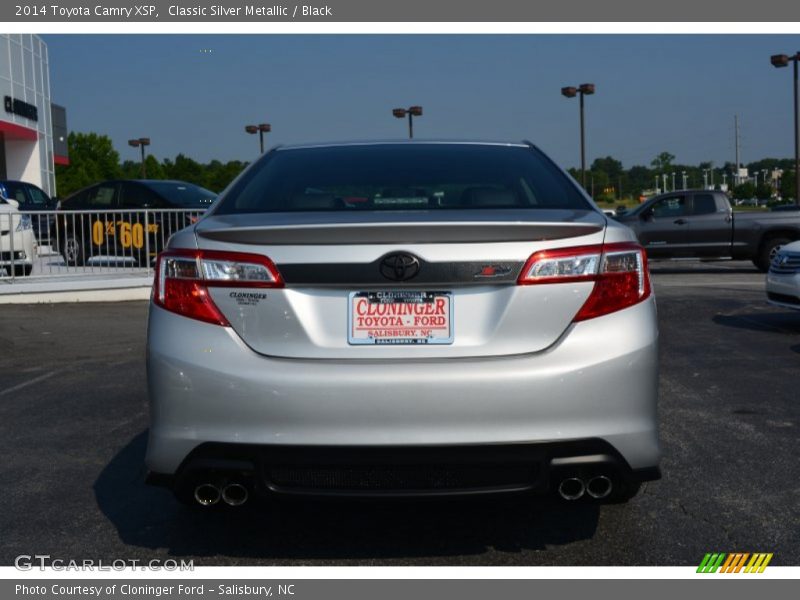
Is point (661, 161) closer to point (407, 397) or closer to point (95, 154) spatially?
point (95, 154)

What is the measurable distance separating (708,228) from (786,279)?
33.0 ft

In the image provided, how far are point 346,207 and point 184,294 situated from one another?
756 mm

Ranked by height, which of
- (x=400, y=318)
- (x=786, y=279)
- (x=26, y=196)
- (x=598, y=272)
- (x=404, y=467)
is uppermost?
(x=26, y=196)

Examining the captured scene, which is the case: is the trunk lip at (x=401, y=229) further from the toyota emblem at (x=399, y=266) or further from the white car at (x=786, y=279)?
the white car at (x=786, y=279)

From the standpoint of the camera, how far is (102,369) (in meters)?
8.61

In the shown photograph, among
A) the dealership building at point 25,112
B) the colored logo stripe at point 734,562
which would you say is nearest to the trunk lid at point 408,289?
the colored logo stripe at point 734,562

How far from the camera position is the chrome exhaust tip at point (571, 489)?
11.2 ft

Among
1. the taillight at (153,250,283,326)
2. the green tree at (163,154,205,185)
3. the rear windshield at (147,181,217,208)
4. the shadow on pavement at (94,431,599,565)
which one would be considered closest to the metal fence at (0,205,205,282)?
the rear windshield at (147,181,217,208)

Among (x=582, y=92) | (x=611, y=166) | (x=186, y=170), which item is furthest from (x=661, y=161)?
(x=582, y=92)

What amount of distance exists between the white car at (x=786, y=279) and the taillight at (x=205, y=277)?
8.91 metres

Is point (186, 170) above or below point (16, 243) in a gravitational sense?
above

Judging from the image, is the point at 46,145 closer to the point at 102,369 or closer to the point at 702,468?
the point at 102,369

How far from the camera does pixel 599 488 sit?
11.3 feet

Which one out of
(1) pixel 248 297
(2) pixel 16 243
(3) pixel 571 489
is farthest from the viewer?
(2) pixel 16 243
